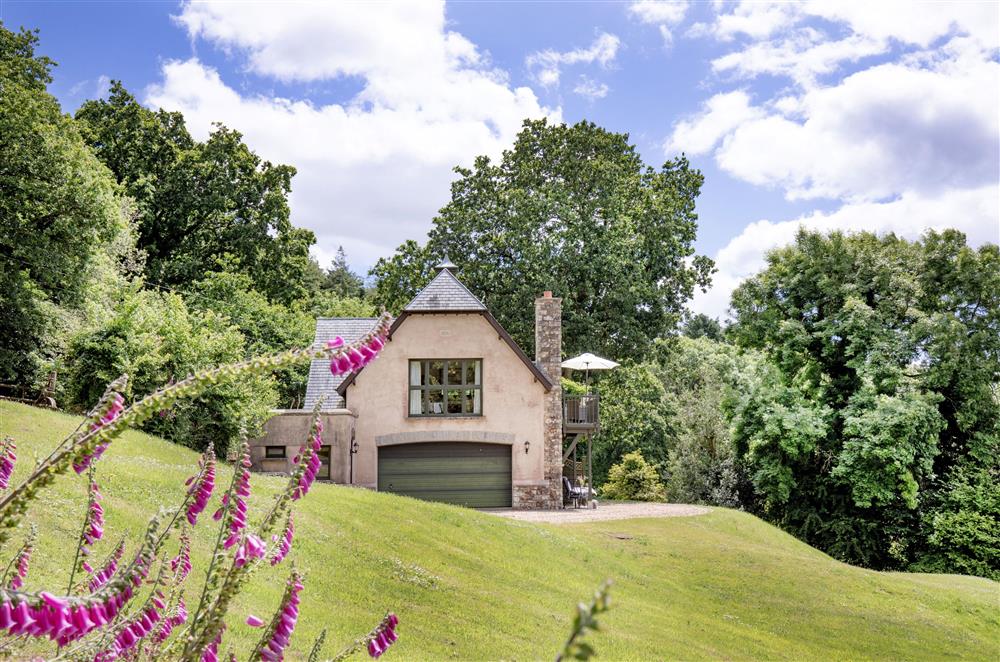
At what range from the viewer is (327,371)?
3036 centimetres

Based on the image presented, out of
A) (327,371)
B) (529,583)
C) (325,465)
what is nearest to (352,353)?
(529,583)

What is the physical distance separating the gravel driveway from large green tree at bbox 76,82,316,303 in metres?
21.2

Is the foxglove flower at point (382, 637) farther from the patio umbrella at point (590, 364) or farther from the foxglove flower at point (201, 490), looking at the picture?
the patio umbrella at point (590, 364)

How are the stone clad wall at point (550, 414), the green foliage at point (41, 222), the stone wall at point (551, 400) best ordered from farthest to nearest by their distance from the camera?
the stone wall at point (551, 400) → the stone clad wall at point (550, 414) → the green foliage at point (41, 222)

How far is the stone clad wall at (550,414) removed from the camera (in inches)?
1080

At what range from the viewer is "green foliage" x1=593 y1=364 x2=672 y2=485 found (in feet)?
122

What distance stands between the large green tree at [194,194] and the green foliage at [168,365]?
1759 cm

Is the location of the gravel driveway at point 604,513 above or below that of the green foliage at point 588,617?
below

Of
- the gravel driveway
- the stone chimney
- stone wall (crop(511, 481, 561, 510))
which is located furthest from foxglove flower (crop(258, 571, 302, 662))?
the stone chimney

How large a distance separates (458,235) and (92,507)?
107 feet

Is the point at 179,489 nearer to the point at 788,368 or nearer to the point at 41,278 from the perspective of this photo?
the point at 41,278

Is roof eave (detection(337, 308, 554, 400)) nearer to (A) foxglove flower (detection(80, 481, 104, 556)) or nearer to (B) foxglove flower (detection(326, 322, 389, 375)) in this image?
(A) foxglove flower (detection(80, 481, 104, 556))

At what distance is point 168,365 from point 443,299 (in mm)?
9429

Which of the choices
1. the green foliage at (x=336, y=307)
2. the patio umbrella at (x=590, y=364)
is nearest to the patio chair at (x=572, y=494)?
the patio umbrella at (x=590, y=364)
